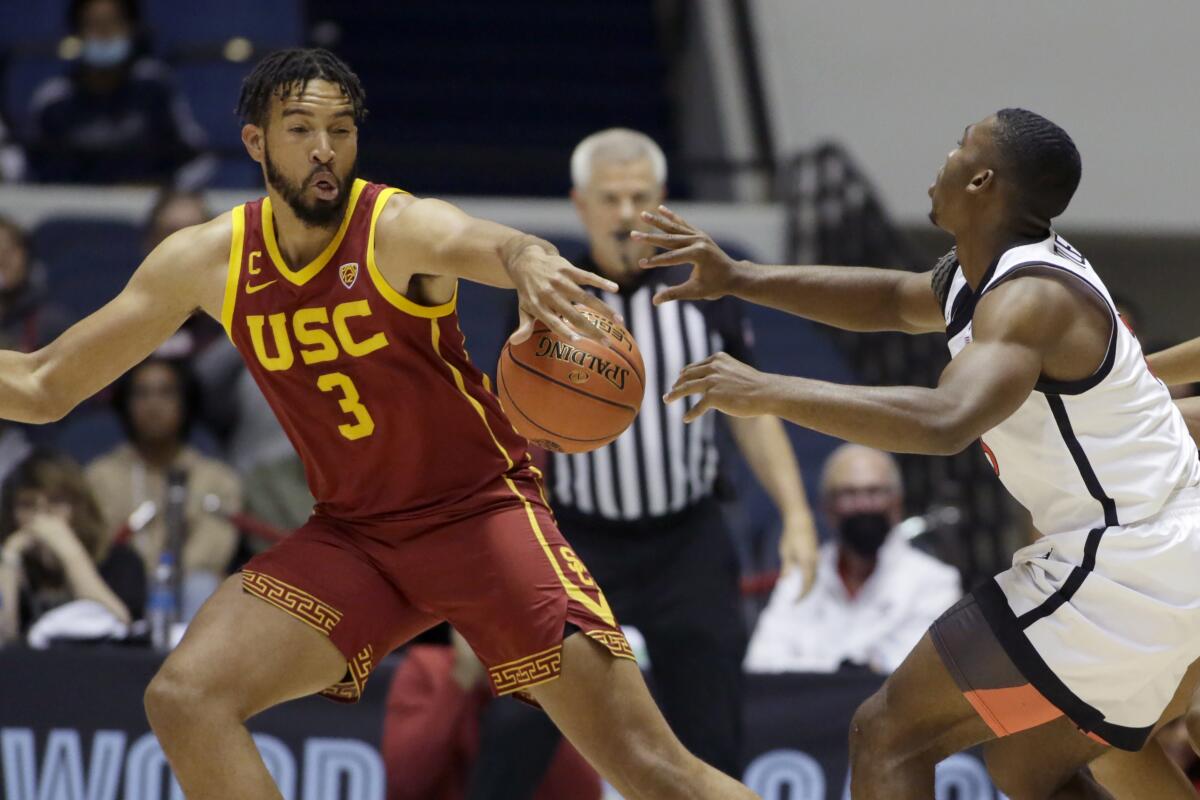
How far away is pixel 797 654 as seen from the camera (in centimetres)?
675

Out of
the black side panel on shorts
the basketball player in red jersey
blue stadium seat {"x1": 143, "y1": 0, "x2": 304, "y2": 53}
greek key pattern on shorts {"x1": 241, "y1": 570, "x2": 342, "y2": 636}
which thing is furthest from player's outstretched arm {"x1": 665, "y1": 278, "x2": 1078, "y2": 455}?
blue stadium seat {"x1": 143, "y1": 0, "x2": 304, "y2": 53}

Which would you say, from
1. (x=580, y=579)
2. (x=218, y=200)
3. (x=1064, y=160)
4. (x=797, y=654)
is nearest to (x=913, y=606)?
(x=797, y=654)

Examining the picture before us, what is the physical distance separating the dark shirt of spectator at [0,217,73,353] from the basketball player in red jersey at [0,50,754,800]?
3.92 meters

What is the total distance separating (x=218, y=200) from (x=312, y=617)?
6036 millimetres

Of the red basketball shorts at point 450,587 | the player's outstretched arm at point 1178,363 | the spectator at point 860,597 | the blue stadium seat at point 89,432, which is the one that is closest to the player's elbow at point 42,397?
the red basketball shorts at point 450,587

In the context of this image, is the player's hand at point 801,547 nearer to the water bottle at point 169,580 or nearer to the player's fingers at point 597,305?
the player's fingers at point 597,305

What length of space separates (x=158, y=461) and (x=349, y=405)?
3.49 m

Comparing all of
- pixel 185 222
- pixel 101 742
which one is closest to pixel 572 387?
pixel 101 742

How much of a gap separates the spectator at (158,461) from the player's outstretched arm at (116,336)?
276cm

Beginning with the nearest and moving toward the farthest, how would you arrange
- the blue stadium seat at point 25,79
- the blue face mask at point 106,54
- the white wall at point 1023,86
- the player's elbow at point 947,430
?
the player's elbow at point 947,430 → the blue face mask at point 106,54 → the white wall at point 1023,86 → the blue stadium seat at point 25,79

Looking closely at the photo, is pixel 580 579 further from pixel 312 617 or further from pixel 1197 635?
pixel 1197 635

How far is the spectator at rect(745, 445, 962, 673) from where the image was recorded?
6.65 meters

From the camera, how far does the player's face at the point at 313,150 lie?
4188 millimetres

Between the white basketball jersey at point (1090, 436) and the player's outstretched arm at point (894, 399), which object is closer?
the player's outstretched arm at point (894, 399)
